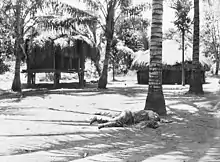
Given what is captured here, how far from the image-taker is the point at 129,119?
340 inches

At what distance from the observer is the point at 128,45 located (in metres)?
44.5

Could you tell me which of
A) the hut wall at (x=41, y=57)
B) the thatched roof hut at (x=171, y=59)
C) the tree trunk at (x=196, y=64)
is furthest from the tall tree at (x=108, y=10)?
the thatched roof hut at (x=171, y=59)

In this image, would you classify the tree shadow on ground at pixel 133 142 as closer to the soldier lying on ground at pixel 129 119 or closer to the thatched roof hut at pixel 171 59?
the soldier lying on ground at pixel 129 119

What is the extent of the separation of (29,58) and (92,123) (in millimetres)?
15570

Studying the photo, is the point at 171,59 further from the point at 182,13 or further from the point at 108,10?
the point at 108,10

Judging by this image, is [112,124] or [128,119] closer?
[112,124]

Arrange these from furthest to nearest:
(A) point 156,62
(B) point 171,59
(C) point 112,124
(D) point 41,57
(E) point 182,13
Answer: (B) point 171,59 → (E) point 182,13 → (D) point 41,57 → (A) point 156,62 → (C) point 112,124

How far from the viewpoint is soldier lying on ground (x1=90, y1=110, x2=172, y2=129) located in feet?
27.0

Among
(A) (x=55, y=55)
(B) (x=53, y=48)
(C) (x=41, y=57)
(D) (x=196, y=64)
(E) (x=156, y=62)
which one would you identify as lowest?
(E) (x=156, y=62)

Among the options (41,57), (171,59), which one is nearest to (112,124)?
(41,57)

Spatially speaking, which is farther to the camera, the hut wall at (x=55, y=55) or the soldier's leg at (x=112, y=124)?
the hut wall at (x=55, y=55)

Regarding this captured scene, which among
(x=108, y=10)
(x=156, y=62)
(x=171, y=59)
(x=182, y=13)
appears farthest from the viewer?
(x=171, y=59)

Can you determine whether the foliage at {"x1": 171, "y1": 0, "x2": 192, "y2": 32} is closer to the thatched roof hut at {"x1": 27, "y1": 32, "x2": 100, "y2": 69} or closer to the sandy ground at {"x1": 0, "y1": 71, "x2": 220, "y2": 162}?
the thatched roof hut at {"x1": 27, "y1": 32, "x2": 100, "y2": 69}

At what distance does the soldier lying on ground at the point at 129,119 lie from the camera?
8.24 meters
